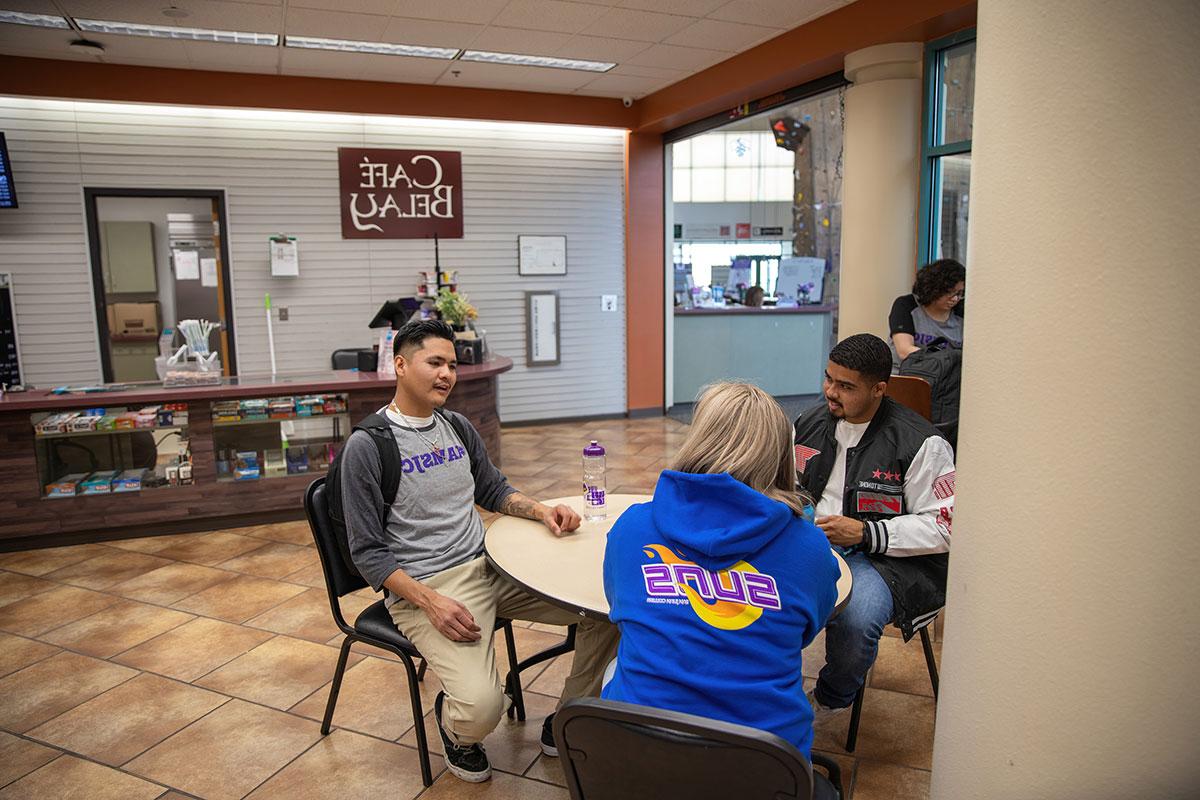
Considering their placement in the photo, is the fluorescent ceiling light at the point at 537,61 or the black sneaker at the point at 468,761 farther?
the fluorescent ceiling light at the point at 537,61

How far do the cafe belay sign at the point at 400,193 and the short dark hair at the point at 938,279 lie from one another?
4678 millimetres

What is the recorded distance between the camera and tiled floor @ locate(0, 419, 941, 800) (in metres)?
2.46

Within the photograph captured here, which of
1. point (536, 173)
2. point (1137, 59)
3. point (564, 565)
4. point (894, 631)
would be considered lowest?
point (894, 631)

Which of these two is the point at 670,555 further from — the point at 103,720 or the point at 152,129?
the point at 152,129

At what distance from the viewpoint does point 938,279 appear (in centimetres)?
402

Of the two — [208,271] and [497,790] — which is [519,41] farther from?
[497,790]

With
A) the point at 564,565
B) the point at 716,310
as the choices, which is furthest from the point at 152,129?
the point at 564,565

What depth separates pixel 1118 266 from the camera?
1.22 meters

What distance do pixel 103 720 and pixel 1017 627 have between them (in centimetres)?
289

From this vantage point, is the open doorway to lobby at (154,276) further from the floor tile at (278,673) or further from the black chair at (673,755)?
the black chair at (673,755)

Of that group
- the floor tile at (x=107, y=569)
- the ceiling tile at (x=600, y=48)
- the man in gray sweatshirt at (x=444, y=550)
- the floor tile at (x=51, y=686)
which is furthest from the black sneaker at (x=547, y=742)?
the ceiling tile at (x=600, y=48)

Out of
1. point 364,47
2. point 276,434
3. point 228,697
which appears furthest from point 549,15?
point 228,697

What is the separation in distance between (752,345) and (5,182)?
6.63 m

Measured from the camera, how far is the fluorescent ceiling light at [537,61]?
6.23 m
